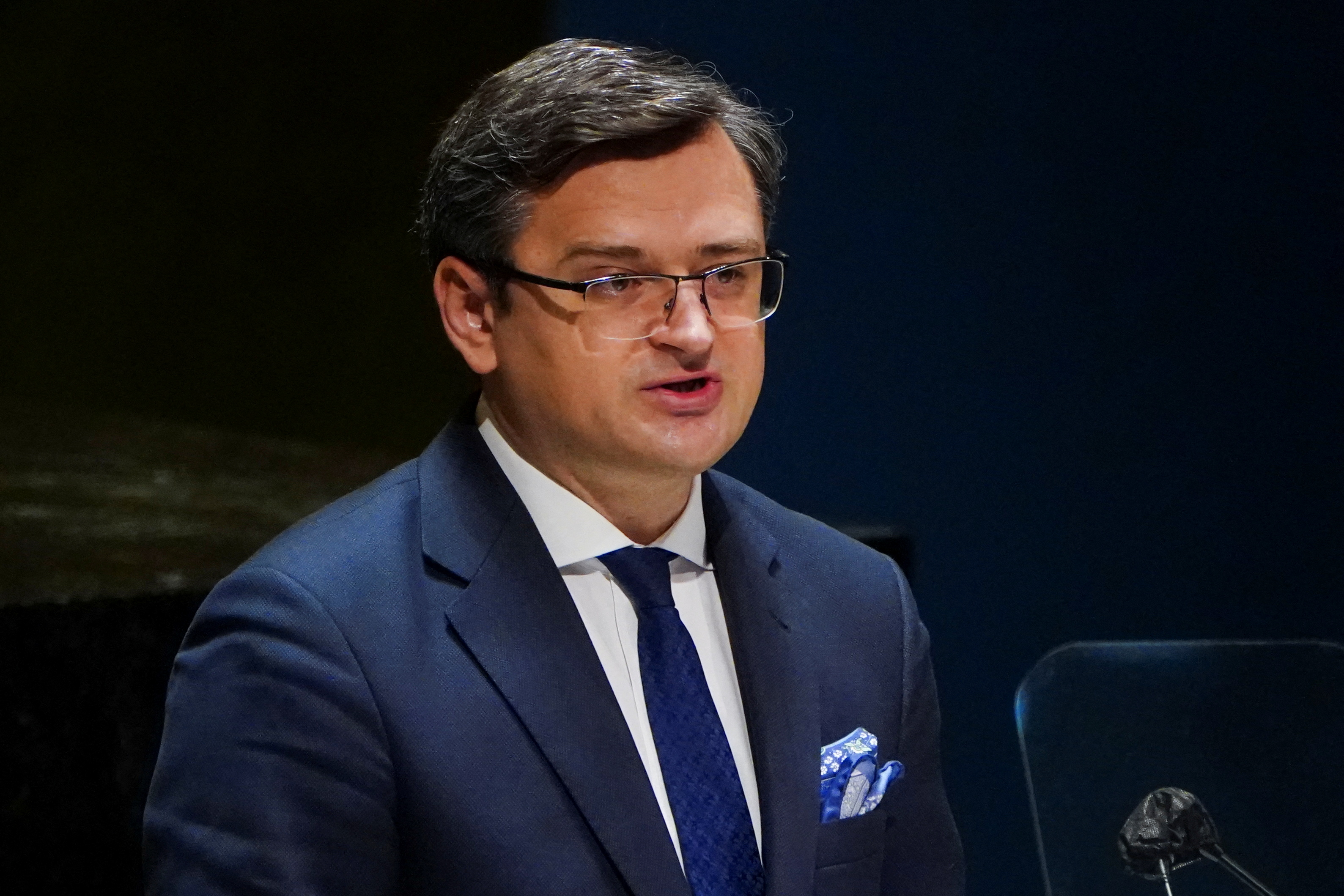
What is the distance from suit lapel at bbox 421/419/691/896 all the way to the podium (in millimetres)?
527

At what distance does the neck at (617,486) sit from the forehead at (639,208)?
190 mm

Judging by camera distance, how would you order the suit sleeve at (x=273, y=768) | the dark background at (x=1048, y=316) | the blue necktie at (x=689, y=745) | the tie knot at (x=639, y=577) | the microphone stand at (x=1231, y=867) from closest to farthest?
the suit sleeve at (x=273, y=768)
the blue necktie at (x=689, y=745)
the tie knot at (x=639, y=577)
the microphone stand at (x=1231, y=867)
the dark background at (x=1048, y=316)

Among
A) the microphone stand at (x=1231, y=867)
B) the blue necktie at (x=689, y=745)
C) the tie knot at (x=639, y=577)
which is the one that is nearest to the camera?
the blue necktie at (x=689, y=745)

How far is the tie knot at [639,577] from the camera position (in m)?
1.52

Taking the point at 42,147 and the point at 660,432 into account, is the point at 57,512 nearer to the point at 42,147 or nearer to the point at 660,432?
the point at 42,147

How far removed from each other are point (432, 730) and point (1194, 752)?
87 centimetres

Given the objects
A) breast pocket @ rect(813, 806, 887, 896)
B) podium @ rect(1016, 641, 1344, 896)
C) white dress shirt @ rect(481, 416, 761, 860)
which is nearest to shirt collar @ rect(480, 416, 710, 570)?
white dress shirt @ rect(481, 416, 761, 860)

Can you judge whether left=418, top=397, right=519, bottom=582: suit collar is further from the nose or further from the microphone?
the microphone

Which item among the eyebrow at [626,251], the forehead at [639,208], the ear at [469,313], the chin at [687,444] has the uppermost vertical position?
the forehead at [639,208]

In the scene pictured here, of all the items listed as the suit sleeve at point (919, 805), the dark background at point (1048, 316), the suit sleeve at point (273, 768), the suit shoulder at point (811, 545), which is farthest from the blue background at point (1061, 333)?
the suit sleeve at point (273, 768)

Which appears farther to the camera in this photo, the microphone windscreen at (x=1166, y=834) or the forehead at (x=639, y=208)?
the microphone windscreen at (x=1166, y=834)

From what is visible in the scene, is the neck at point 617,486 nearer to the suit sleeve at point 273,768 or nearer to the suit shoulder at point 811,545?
the suit shoulder at point 811,545

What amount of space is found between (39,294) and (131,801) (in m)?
0.61

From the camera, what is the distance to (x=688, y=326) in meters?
1.45
